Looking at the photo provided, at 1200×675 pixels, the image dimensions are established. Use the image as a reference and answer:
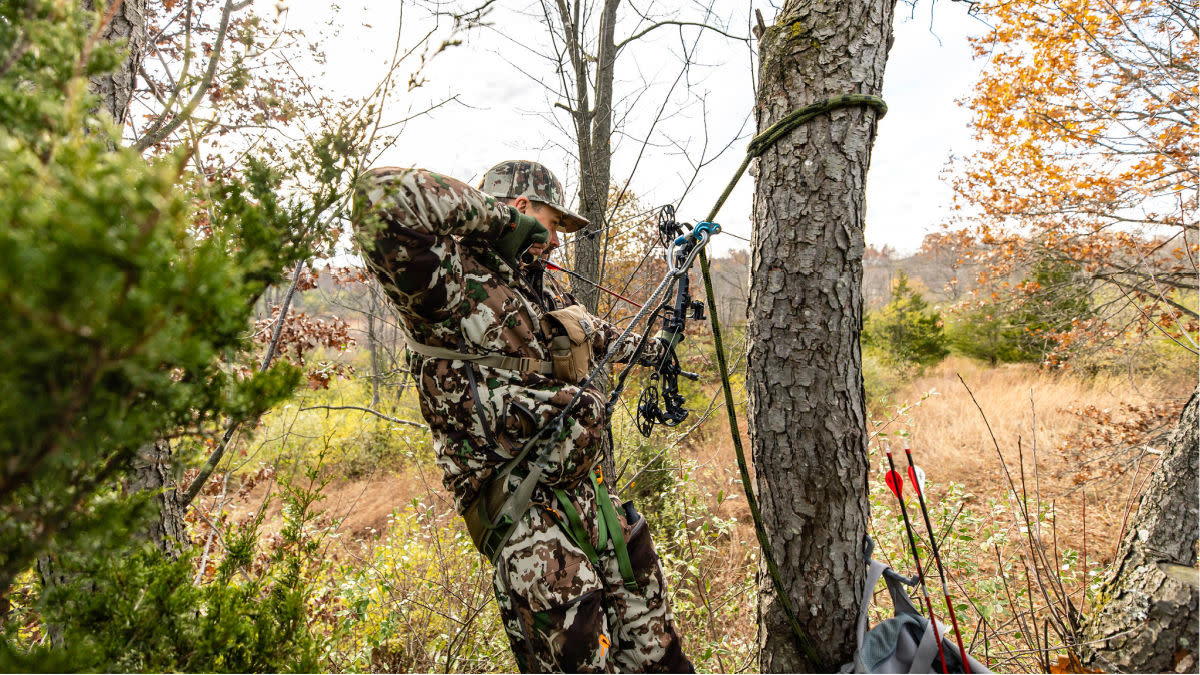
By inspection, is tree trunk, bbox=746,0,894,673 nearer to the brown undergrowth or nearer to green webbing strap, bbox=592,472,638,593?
the brown undergrowth

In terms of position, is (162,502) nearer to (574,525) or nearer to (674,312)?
(574,525)

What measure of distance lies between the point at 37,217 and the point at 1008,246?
9.59 metres

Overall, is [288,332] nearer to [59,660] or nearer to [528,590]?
[528,590]

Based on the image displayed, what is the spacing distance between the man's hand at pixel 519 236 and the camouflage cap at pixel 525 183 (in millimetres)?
397

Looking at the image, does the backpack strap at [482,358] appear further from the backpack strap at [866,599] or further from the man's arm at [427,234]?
the backpack strap at [866,599]

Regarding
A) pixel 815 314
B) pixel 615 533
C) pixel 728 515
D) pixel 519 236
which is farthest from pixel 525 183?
pixel 728 515

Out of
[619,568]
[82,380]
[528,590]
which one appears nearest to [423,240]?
[82,380]

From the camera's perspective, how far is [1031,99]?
6.66m

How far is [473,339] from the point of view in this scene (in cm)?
198

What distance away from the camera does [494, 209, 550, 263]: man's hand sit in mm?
2021

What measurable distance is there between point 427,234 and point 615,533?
1.45 metres

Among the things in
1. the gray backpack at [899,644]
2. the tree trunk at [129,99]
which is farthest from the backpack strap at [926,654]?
the tree trunk at [129,99]

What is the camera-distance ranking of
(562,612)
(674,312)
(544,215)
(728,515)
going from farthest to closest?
(728,515), (544,215), (674,312), (562,612)

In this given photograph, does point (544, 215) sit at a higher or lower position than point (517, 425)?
higher
